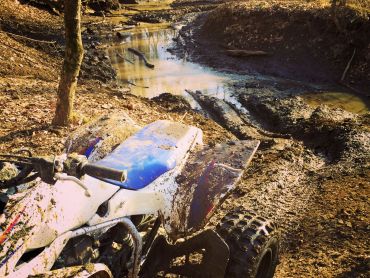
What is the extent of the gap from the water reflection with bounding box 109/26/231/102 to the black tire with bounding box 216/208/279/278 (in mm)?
9685

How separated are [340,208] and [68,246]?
4391mm

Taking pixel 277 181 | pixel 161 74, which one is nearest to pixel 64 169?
pixel 277 181

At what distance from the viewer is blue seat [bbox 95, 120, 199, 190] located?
315 centimetres

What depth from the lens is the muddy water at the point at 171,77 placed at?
12.9 metres

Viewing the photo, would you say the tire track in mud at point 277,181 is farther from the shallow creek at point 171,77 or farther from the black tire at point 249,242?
the shallow creek at point 171,77

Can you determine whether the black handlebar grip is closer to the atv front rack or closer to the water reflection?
the atv front rack

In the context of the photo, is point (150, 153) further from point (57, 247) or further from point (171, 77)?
point (171, 77)

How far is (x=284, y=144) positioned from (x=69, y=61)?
174 inches

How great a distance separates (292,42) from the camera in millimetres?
17000

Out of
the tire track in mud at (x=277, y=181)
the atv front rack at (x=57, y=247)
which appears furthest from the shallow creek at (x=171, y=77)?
the atv front rack at (x=57, y=247)

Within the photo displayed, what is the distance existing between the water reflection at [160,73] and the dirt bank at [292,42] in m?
1.05

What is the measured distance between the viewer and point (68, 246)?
2703 millimetres

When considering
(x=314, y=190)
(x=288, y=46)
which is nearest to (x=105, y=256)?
(x=314, y=190)

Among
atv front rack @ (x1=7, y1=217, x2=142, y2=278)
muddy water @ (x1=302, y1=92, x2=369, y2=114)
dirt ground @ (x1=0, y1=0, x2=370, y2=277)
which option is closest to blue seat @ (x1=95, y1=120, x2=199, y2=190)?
atv front rack @ (x1=7, y1=217, x2=142, y2=278)
